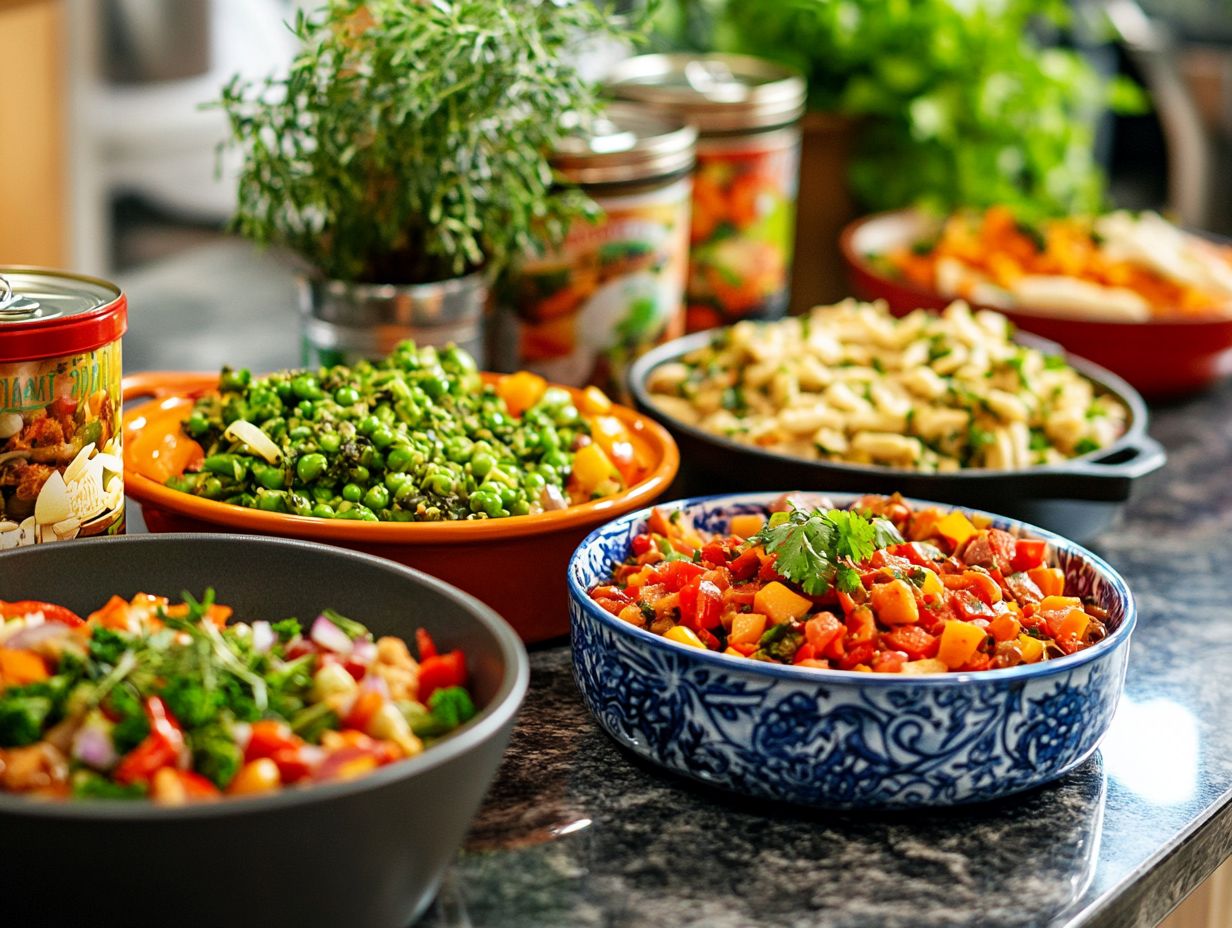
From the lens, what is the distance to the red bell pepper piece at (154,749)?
1010 mm

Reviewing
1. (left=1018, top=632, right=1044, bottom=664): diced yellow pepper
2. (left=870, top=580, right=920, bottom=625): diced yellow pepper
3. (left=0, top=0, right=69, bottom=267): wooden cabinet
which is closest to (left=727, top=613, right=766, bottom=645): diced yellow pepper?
(left=870, top=580, right=920, bottom=625): diced yellow pepper

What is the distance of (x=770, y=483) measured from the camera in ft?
5.87

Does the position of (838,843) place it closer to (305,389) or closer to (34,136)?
(305,389)

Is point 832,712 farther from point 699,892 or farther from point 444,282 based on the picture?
point 444,282

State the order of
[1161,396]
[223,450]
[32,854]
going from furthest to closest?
[1161,396], [223,450], [32,854]

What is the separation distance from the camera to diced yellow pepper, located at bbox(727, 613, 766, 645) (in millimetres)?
1295

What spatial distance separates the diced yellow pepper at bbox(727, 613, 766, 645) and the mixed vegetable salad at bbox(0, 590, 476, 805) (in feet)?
0.80

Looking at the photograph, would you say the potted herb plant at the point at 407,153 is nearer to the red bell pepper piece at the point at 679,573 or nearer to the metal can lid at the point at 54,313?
the metal can lid at the point at 54,313

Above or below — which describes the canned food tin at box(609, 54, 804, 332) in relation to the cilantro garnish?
above

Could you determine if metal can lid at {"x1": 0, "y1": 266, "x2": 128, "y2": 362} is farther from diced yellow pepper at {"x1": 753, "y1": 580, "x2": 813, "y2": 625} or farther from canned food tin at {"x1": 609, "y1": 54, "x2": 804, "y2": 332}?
canned food tin at {"x1": 609, "y1": 54, "x2": 804, "y2": 332}

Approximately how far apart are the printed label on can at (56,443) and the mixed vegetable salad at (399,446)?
165 millimetres

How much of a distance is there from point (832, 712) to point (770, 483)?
62cm

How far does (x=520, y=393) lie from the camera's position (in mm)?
1728

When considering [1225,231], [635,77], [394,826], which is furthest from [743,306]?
[1225,231]
